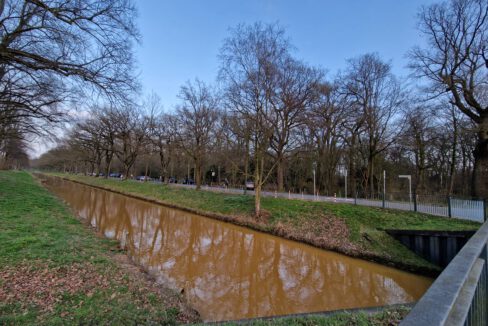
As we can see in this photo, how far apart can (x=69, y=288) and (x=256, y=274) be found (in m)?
5.72

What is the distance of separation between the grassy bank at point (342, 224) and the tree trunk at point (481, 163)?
6073 mm

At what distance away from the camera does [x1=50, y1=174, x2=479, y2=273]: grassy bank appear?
11.5 metres

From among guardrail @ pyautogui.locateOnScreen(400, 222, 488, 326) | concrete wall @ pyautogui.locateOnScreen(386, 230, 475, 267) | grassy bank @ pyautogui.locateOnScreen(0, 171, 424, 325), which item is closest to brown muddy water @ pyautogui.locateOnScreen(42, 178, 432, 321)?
grassy bank @ pyautogui.locateOnScreen(0, 171, 424, 325)

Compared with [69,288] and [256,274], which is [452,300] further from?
[256,274]

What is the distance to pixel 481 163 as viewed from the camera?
17.1m

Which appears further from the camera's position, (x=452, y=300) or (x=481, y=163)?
(x=481, y=163)

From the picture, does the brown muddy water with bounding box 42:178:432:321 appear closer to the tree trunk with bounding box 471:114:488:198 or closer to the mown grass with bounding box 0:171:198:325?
the mown grass with bounding box 0:171:198:325

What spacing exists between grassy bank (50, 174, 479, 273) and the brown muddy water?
573mm

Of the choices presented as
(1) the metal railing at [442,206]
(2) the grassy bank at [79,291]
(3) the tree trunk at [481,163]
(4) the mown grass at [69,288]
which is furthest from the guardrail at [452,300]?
(3) the tree trunk at [481,163]

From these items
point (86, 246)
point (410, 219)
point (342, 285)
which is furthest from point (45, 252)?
point (410, 219)

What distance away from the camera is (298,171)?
1635 inches

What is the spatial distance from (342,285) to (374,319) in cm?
574

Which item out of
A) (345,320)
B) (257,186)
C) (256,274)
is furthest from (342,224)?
(345,320)

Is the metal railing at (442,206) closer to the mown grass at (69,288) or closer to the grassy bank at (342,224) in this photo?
the grassy bank at (342,224)
